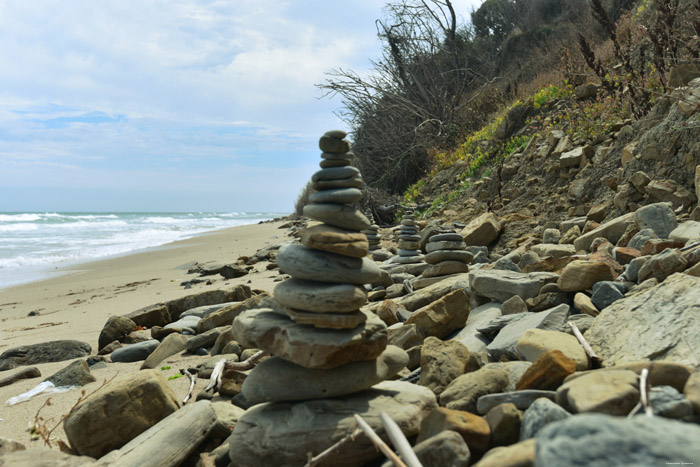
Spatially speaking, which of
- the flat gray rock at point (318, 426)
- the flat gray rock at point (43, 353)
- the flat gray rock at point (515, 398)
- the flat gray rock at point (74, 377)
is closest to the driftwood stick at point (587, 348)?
the flat gray rock at point (515, 398)

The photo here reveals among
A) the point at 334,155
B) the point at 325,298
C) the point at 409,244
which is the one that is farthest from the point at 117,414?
the point at 409,244

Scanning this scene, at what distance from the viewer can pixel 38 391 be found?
3.54 metres

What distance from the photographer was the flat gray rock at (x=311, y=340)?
2301 millimetres

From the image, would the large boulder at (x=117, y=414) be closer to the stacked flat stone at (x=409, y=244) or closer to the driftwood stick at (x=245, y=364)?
the driftwood stick at (x=245, y=364)

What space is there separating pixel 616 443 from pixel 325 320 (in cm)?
149

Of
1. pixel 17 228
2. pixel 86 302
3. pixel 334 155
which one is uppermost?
pixel 17 228

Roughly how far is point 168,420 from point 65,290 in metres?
9.03

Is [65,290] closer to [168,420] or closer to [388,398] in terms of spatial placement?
[168,420]

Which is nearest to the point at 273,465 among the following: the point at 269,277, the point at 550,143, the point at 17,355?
the point at 17,355

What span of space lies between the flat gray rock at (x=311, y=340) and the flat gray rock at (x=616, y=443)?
50.2 inches

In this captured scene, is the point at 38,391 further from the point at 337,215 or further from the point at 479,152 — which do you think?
the point at 479,152

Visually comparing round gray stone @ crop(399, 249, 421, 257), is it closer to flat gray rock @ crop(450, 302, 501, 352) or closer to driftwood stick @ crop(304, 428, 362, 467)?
flat gray rock @ crop(450, 302, 501, 352)

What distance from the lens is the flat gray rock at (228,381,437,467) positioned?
2064 mm

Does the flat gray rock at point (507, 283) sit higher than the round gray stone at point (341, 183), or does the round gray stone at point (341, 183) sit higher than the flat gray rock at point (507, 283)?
the round gray stone at point (341, 183)
